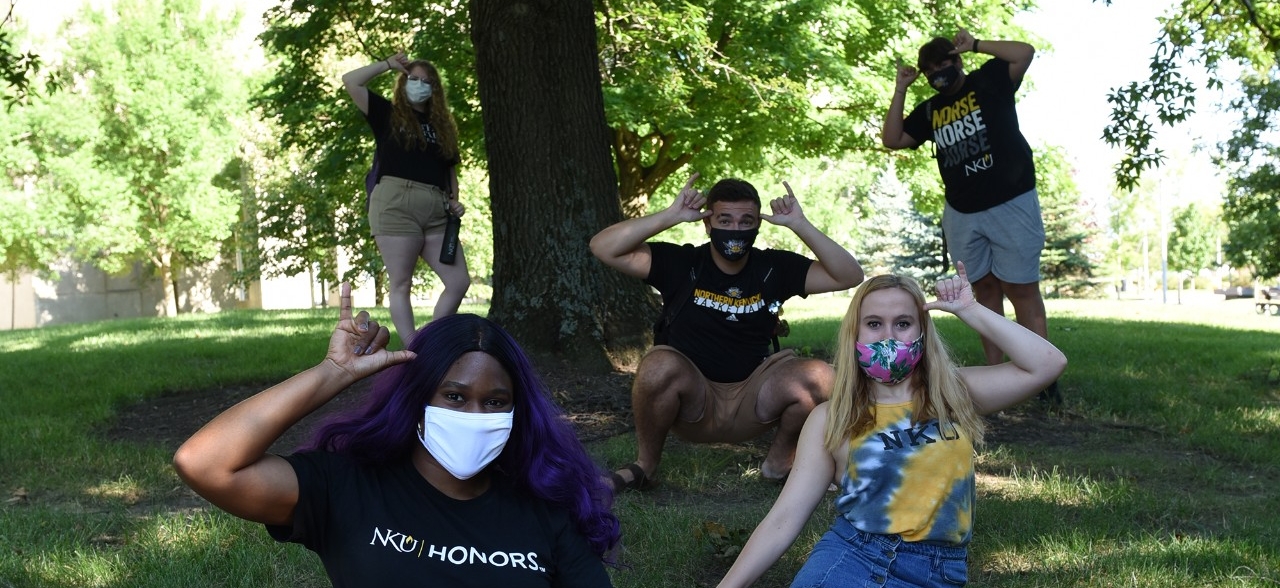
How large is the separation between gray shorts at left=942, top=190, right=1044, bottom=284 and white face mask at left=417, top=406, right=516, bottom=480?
478 cm

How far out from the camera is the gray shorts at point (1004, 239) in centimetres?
646

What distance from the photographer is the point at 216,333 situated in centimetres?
1474

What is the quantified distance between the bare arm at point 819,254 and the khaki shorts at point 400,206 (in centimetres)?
269

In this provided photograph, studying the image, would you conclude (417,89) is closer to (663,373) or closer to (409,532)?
(663,373)

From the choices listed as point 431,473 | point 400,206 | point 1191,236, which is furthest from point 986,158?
point 1191,236

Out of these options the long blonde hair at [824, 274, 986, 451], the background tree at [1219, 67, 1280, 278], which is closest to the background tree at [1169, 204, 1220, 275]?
the background tree at [1219, 67, 1280, 278]

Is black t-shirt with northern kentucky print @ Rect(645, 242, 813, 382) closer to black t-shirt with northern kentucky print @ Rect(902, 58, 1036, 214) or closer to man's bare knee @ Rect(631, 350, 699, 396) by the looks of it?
man's bare knee @ Rect(631, 350, 699, 396)

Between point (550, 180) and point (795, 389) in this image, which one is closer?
point (795, 389)

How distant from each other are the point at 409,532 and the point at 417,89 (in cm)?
463

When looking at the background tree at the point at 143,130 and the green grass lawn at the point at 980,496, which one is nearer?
the green grass lawn at the point at 980,496

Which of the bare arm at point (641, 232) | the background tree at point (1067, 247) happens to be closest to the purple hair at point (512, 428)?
the bare arm at point (641, 232)

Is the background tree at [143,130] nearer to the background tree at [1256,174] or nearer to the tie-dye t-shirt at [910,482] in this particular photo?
the background tree at [1256,174]

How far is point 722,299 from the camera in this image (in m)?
4.95

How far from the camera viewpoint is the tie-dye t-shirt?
300cm
